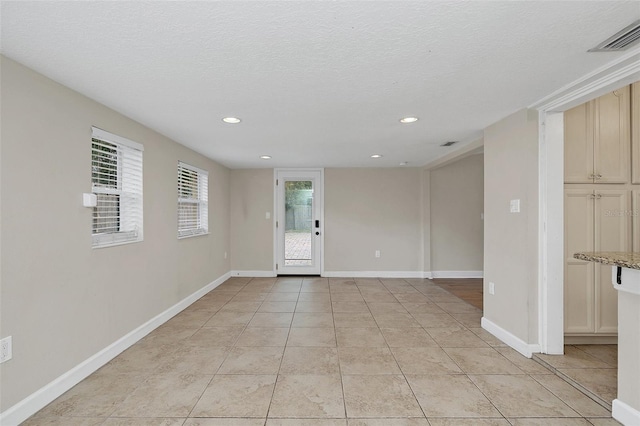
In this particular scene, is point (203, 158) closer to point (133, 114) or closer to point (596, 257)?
point (133, 114)

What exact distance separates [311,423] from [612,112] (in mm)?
3514

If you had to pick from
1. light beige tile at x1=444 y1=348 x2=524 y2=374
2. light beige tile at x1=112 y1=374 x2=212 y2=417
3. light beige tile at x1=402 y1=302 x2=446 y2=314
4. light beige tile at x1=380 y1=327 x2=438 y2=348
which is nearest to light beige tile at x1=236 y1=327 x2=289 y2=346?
light beige tile at x1=112 y1=374 x2=212 y2=417

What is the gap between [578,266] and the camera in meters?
2.69

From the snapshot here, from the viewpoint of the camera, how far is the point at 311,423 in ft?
5.96

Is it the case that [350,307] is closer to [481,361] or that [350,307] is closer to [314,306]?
[314,306]

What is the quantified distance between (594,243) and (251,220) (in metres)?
5.11

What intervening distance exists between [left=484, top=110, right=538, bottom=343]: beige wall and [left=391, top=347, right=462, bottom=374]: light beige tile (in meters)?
0.76

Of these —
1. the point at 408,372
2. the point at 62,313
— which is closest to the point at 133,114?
the point at 62,313

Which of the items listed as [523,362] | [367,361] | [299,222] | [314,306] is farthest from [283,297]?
[523,362]

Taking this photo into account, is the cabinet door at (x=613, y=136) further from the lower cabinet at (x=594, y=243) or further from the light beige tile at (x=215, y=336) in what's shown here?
the light beige tile at (x=215, y=336)

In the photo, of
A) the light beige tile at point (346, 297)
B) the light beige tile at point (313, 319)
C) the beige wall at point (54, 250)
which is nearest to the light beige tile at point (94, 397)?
the beige wall at point (54, 250)

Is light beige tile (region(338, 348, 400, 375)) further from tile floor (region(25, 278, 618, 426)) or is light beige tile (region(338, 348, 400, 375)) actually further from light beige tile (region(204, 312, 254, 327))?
light beige tile (region(204, 312, 254, 327))

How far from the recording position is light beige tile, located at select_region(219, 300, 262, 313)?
13.0ft

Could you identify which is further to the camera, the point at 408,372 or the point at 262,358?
the point at 262,358
